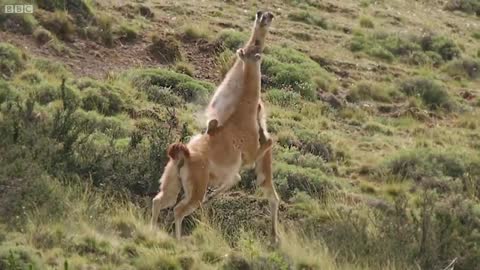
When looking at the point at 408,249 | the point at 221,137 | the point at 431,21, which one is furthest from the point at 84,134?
the point at 431,21

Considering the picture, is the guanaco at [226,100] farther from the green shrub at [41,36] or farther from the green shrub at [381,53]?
the green shrub at [381,53]

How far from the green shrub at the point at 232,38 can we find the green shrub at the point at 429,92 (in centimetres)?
353

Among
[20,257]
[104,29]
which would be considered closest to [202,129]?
[20,257]

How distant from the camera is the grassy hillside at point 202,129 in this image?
336 inches

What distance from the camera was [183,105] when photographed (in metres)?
14.4

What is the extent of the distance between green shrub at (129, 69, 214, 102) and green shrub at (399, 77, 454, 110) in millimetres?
5180

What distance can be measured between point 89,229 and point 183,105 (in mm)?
6289

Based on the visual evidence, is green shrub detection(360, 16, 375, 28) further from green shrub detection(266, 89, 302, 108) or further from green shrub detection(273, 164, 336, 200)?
green shrub detection(273, 164, 336, 200)

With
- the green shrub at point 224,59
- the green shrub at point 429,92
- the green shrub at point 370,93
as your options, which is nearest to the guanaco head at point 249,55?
the green shrub at point 224,59

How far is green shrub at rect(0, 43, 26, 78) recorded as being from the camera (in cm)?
1354

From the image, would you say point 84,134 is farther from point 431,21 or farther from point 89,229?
Result: point 431,21

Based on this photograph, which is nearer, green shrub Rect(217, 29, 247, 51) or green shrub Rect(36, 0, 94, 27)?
green shrub Rect(36, 0, 94, 27)

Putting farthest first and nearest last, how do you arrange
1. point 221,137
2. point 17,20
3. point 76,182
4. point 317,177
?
point 17,20, point 317,177, point 76,182, point 221,137

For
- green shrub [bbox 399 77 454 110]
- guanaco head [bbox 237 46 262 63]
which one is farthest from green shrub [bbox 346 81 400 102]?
guanaco head [bbox 237 46 262 63]
